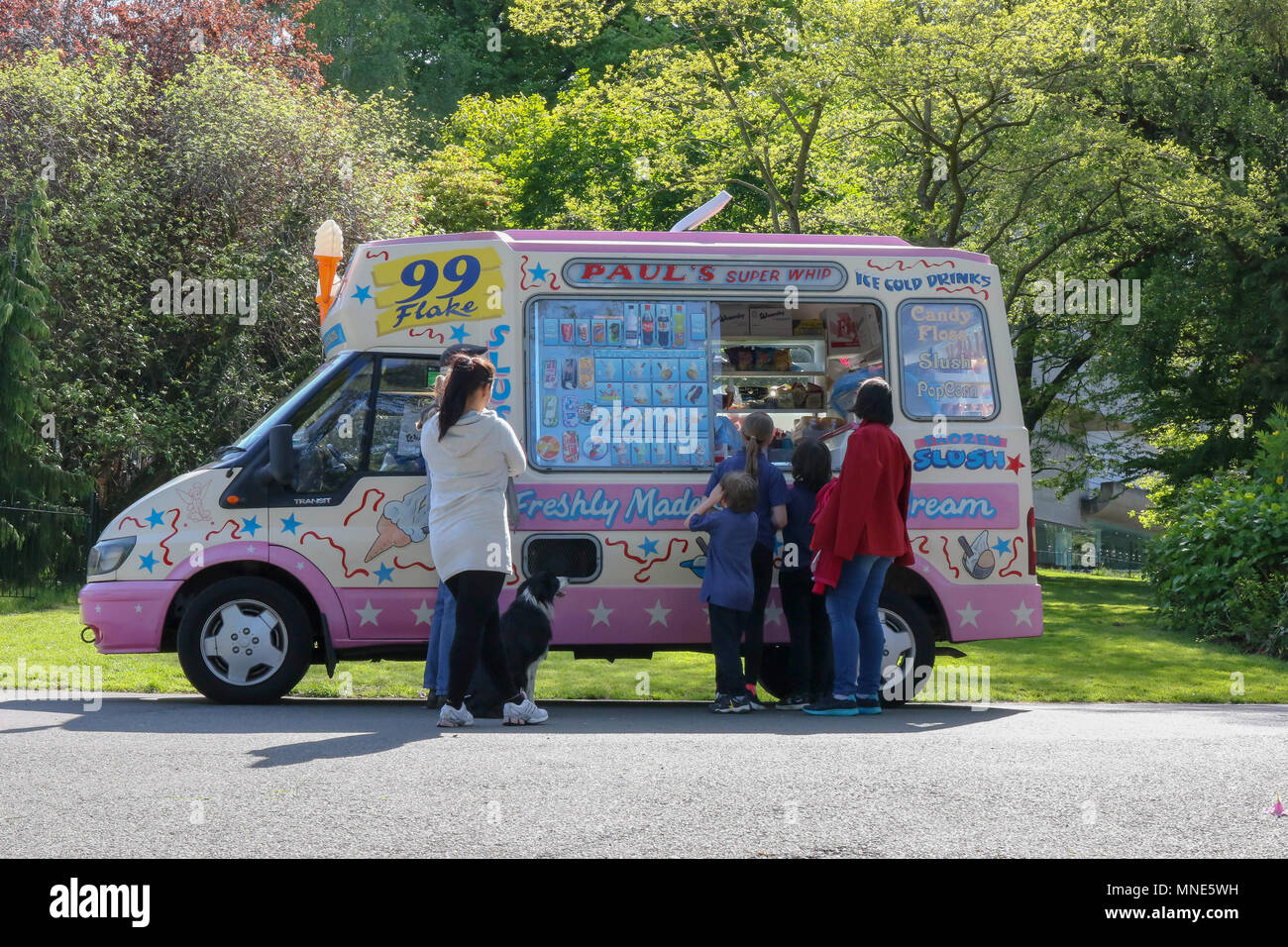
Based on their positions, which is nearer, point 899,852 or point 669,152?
point 899,852

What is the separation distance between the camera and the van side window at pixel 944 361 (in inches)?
383

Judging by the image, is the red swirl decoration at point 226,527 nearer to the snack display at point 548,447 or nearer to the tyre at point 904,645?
the snack display at point 548,447

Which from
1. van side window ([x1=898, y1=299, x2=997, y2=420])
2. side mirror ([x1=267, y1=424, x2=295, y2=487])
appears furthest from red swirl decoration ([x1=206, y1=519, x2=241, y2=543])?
van side window ([x1=898, y1=299, x2=997, y2=420])

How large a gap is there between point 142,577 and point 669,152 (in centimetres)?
1816

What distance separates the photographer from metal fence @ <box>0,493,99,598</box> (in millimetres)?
17641

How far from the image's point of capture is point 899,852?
16.0 feet

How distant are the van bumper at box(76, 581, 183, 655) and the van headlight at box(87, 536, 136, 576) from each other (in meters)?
0.13

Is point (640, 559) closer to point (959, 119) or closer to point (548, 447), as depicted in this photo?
point (548, 447)

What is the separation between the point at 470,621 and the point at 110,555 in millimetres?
2751

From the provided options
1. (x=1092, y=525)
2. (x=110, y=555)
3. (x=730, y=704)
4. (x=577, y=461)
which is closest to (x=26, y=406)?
(x=110, y=555)

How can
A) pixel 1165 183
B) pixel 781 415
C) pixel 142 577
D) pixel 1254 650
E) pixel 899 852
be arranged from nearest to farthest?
pixel 899 852
pixel 142 577
pixel 781 415
pixel 1254 650
pixel 1165 183

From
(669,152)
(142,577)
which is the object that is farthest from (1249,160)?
(142,577)

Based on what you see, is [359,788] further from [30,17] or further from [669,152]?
[30,17]
